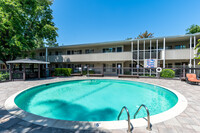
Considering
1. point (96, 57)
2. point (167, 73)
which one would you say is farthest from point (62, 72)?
point (167, 73)

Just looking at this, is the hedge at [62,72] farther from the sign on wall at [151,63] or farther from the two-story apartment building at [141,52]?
the sign on wall at [151,63]

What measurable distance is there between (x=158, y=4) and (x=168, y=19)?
3.52 metres

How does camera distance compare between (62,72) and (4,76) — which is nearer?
(4,76)

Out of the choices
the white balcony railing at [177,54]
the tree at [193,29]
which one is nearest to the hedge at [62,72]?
the white balcony railing at [177,54]

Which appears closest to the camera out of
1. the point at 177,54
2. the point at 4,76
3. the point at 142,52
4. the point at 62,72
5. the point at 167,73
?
the point at 4,76

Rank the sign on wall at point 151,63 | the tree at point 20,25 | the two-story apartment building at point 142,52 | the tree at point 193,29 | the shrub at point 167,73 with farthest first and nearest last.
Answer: the tree at point 193,29 < the sign on wall at point 151,63 < the two-story apartment building at point 142,52 < the shrub at point 167,73 < the tree at point 20,25

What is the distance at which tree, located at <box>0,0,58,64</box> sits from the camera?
35.4 ft

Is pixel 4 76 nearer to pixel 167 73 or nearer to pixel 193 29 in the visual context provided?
pixel 167 73

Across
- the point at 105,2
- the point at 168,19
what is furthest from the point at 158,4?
the point at 105,2

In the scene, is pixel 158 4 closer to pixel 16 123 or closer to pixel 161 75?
pixel 161 75

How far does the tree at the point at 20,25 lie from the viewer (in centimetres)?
1079

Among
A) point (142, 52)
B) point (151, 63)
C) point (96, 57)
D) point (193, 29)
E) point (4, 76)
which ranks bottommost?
point (4, 76)

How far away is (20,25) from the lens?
39.4 ft

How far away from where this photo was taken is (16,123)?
8.43ft
